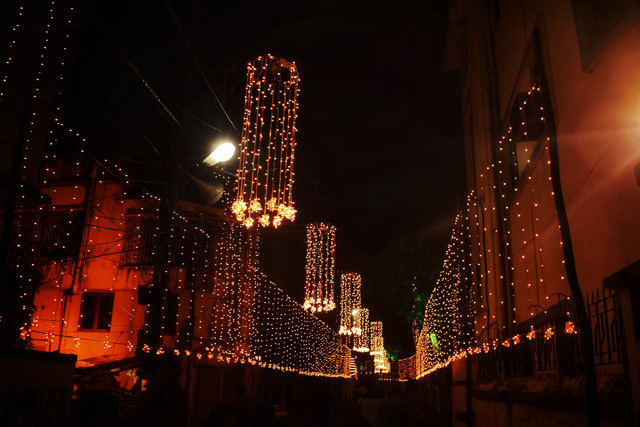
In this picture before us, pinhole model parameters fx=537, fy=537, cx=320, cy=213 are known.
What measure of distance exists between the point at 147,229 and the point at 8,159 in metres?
8.66

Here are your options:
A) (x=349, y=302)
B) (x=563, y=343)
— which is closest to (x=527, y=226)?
(x=563, y=343)

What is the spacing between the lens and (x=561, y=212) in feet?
19.4

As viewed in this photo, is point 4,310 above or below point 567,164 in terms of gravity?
below

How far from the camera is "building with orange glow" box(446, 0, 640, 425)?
18.0 feet

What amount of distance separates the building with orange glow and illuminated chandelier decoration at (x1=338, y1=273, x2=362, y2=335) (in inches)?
742

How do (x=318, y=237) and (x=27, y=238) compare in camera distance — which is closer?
(x=27, y=238)

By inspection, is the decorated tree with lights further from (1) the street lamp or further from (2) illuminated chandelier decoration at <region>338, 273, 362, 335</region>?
(2) illuminated chandelier decoration at <region>338, 273, 362, 335</region>

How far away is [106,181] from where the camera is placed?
848 inches

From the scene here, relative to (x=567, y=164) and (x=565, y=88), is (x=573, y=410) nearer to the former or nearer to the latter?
(x=567, y=164)

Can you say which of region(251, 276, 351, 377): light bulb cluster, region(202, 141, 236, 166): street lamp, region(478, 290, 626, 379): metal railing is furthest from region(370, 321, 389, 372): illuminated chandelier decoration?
region(478, 290, 626, 379): metal railing

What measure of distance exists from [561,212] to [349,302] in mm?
29527

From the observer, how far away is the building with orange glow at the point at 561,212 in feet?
18.0

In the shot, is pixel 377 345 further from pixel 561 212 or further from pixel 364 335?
pixel 561 212

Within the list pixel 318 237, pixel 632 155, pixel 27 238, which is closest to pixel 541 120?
pixel 632 155
